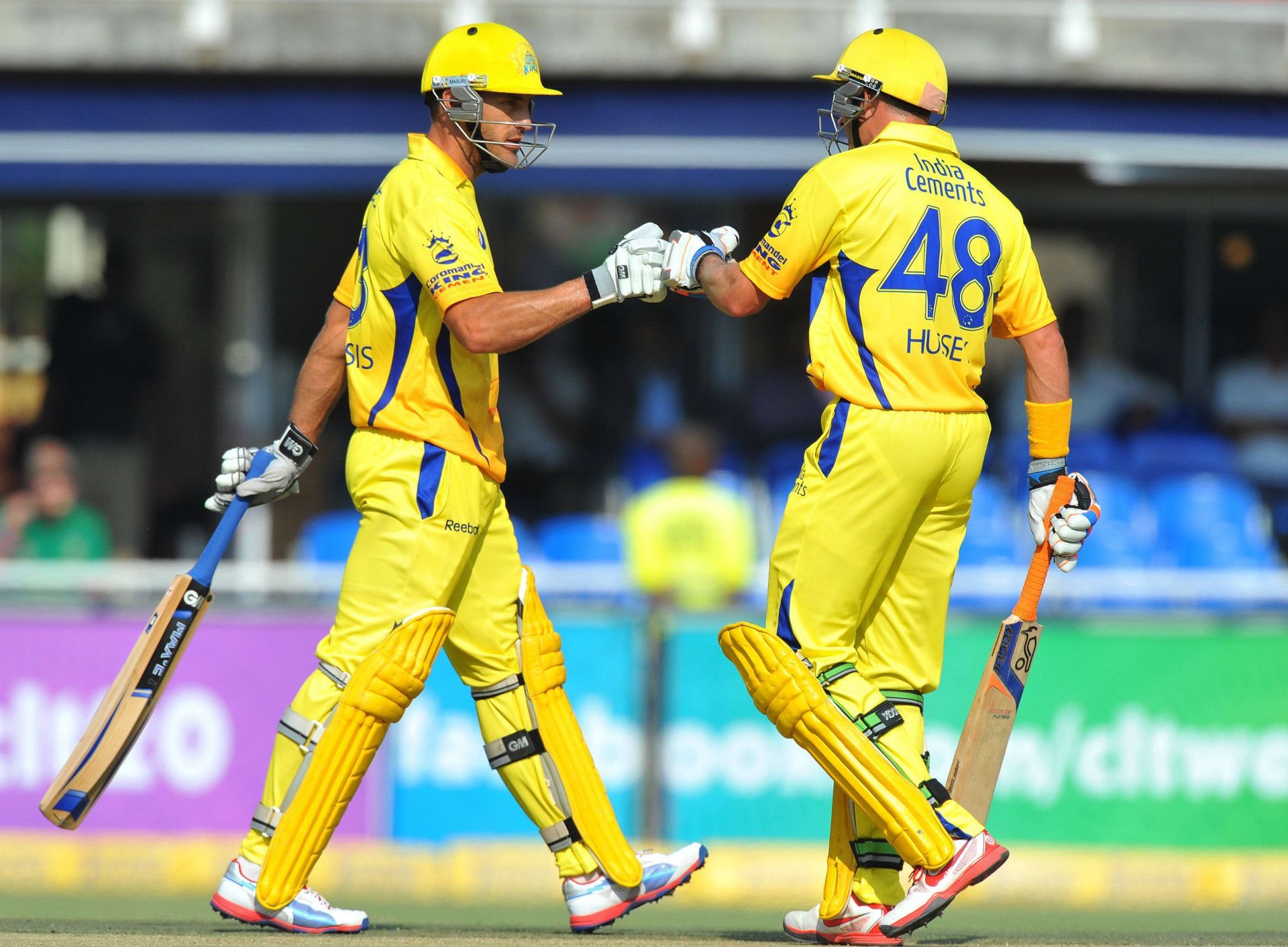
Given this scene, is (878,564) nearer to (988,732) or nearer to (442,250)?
(988,732)

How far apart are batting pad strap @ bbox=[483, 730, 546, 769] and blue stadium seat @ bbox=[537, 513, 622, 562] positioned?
175 inches

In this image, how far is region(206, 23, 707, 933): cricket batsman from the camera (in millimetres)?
4414

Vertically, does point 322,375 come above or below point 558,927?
above

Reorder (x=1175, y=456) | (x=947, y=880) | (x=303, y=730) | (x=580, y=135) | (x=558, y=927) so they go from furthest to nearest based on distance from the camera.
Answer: (x=1175, y=456) → (x=580, y=135) → (x=558, y=927) → (x=303, y=730) → (x=947, y=880)

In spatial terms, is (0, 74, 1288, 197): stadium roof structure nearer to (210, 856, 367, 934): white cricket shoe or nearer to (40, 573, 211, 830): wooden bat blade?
(40, 573, 211, 830): wooden bat blade

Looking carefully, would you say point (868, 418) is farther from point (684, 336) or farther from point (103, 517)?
point (103, 517)

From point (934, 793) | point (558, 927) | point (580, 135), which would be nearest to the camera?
point (934, 793)

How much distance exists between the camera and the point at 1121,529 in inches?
364

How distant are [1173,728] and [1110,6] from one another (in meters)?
4.13

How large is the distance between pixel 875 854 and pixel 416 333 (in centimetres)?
174

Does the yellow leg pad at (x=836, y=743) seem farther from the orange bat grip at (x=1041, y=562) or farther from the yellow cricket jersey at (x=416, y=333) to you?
the yellow cricket jersey at (x=416, y=333)

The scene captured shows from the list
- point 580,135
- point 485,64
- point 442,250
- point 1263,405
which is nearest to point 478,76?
point 485,64

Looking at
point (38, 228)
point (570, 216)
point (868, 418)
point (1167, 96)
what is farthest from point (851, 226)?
point (38, 228)

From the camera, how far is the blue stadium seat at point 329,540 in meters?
8.67
